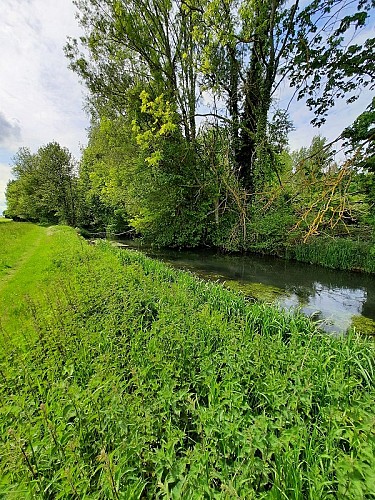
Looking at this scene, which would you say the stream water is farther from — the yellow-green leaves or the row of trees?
the yellow-green leaves

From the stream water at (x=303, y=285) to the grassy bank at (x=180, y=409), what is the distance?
2.30 m

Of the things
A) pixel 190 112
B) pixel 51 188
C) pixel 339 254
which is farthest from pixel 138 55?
pixel 51 188

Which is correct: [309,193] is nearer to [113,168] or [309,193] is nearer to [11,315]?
[11,315]

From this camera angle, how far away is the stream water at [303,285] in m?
6.82

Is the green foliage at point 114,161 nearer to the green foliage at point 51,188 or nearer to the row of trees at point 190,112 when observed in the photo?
the row of trees at point 190,112

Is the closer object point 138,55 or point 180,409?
point 180,409

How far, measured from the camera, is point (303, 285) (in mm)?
9617

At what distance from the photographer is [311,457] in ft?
5.52

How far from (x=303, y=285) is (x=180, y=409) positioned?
338 inches

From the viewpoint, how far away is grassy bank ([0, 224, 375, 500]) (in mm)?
1539

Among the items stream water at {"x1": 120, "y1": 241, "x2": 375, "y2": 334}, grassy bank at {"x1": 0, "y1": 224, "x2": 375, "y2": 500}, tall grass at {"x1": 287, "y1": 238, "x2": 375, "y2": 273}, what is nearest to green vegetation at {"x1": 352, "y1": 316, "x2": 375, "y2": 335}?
stream water at {"x1": 120, "y1": 241, "x2": 375, "y2": 334}

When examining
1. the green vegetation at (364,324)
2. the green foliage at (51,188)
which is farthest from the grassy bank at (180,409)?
the green foliage at (51,188)

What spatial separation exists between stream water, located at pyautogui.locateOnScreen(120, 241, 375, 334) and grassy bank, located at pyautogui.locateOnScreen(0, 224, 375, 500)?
230cm

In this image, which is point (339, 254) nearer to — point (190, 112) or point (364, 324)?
point (364, 324)
